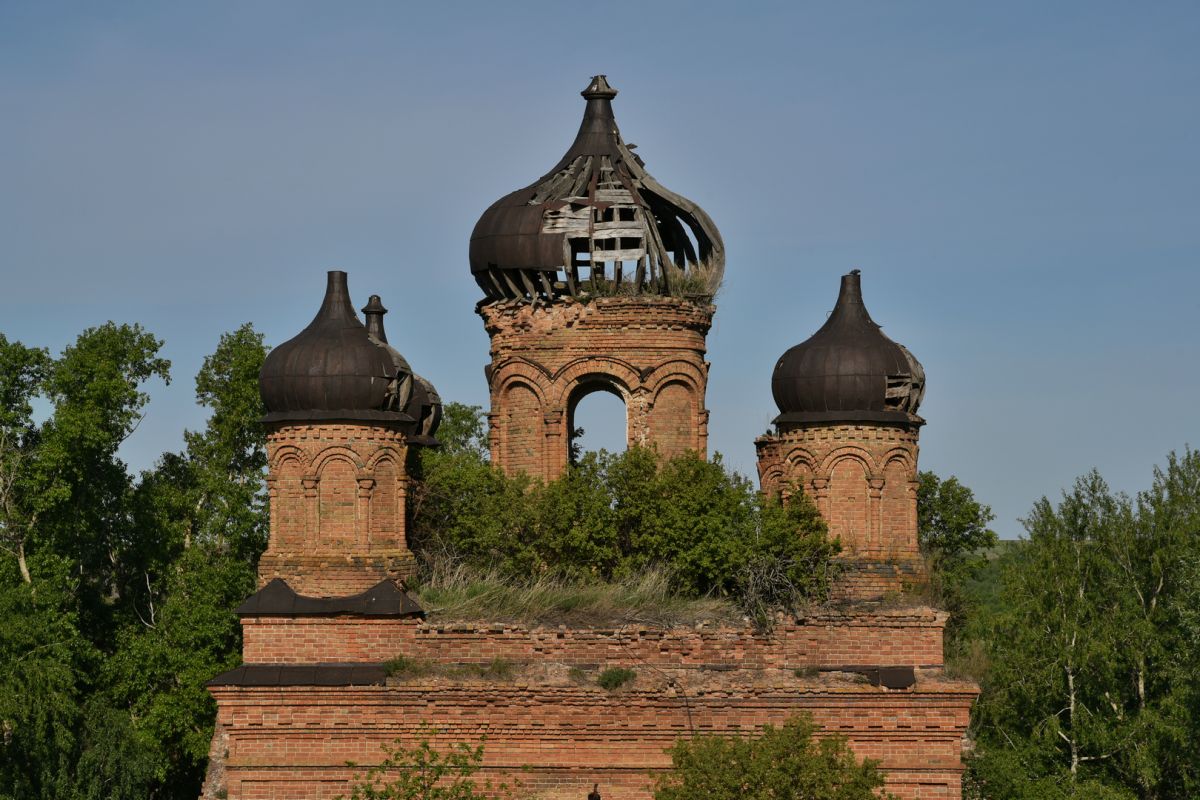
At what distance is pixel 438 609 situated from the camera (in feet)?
97.3

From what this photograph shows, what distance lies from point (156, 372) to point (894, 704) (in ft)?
56.1

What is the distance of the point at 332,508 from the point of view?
29.7 metres

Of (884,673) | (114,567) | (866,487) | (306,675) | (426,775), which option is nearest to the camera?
(426,775)

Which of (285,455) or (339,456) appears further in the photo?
(285,455)

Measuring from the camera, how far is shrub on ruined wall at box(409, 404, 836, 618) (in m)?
30.2

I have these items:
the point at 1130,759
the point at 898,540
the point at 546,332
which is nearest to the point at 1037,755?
the point at 1130,759

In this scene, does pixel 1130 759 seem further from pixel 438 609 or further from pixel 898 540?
pixel 438 609

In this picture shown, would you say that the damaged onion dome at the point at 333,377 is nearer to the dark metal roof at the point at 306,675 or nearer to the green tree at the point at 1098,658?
the dark metal roof at the point at 306,675

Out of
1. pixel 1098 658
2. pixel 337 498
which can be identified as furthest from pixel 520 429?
pixel 1098 658

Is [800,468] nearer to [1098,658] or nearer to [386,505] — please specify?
[386,505]

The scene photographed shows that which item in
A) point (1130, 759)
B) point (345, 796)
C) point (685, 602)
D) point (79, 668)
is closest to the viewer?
point (345, 796)

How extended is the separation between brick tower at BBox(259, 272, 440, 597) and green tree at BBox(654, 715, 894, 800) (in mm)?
5584

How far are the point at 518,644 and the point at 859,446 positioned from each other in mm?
5375

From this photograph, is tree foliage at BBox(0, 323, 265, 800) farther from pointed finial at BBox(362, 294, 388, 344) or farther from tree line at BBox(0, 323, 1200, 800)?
pointed finial at BBox(362, 294, 388, 344)
